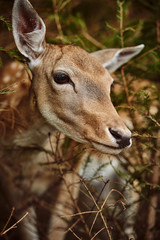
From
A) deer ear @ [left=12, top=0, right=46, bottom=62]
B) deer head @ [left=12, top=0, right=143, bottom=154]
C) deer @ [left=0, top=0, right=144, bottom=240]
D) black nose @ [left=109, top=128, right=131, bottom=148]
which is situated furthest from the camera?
deer ear @ [left=12, top=0, right=46, bottom=62]

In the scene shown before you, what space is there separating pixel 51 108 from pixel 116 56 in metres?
→ 1.27

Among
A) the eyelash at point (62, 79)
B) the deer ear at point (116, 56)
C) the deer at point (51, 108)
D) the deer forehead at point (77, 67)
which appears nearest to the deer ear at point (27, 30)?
the deer at point (51, 108)

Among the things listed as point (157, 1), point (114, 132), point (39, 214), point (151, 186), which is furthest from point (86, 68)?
point (39, 214)

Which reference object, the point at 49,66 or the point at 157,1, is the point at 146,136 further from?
the point at 157,1

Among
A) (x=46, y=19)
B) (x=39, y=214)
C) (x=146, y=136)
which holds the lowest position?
(x=39, y=214)

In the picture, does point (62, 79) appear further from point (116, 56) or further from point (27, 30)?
point (116, 56)

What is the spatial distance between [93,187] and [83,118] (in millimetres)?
868

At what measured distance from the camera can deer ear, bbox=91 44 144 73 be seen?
11.0 ft

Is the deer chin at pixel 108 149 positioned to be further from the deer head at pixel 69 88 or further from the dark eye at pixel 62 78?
the dark eye at pixel 62 78

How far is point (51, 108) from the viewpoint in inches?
110

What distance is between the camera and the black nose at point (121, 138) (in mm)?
2184

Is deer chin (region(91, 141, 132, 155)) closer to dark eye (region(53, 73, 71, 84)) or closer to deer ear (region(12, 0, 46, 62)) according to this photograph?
dark eye (region(53, 73, 71, 84))

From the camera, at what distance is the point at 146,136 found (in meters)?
2.50

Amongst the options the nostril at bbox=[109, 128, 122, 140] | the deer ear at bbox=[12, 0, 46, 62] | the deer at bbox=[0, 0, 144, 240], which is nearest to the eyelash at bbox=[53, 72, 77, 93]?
the deer at bbox=[0, 0, 144, 240]
